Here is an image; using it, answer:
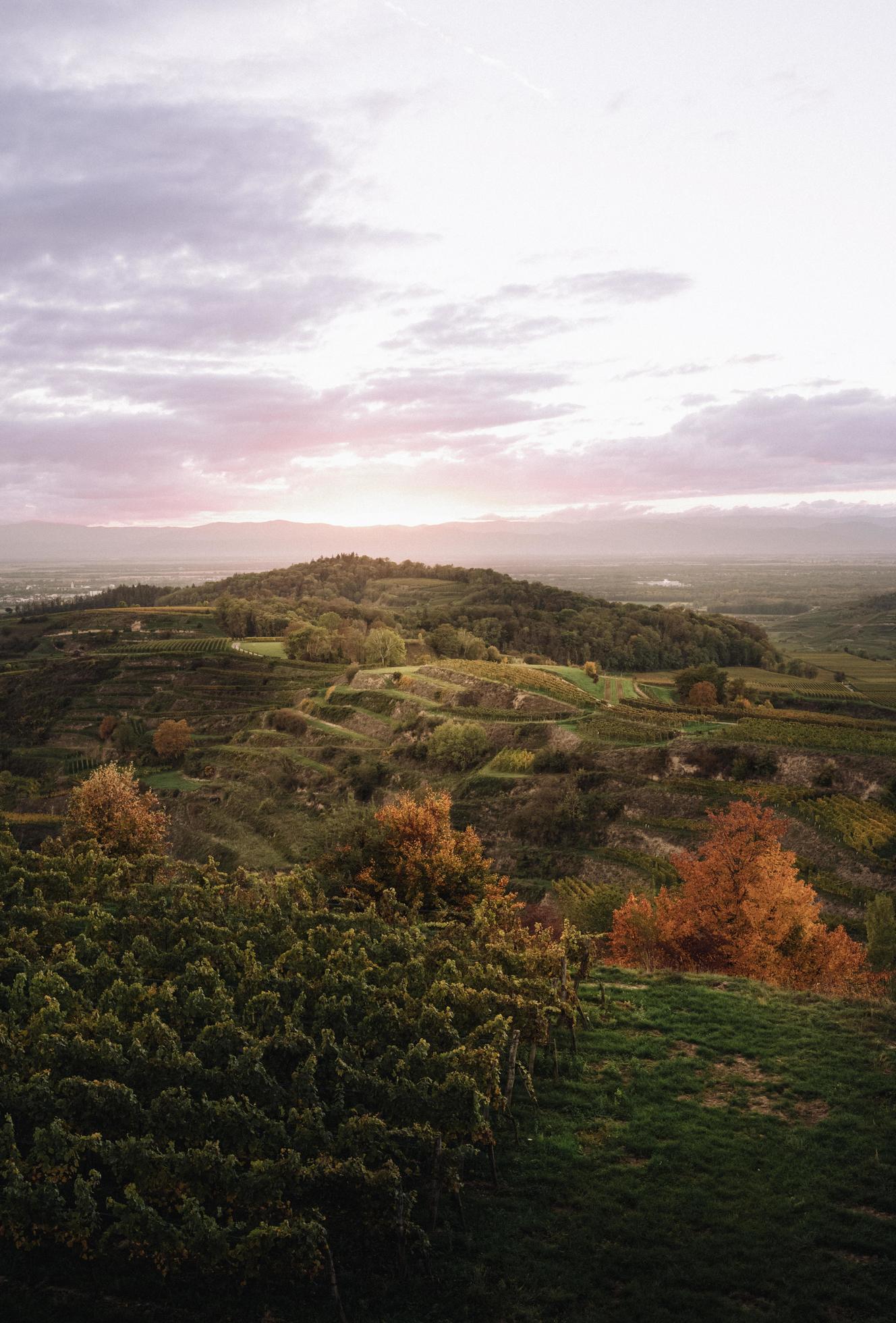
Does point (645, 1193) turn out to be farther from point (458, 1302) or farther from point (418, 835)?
point (418, 835)

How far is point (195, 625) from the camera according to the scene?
155 m

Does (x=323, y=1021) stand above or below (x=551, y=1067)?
above

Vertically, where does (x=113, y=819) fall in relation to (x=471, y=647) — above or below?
below

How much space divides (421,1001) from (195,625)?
490 ft

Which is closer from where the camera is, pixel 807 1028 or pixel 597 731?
pixel 807 1028

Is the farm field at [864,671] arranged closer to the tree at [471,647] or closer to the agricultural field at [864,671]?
the agricultural field at [864,671]

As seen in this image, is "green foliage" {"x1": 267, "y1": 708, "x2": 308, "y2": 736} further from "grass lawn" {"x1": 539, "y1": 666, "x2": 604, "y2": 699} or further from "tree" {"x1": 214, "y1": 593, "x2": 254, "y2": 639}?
"tree" {"x1": 214, "y1": 593, "x2": 254, "y2": 639}

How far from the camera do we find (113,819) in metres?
44.2

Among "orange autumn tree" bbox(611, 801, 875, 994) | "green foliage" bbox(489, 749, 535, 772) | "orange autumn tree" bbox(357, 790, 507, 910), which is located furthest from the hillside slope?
"green foliage" bbox(489, 749, 535, 772)

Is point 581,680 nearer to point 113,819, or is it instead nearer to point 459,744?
point 459,744

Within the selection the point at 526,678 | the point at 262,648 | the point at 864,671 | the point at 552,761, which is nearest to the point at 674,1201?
the point at 552,761

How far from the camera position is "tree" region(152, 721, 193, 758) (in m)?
92.1

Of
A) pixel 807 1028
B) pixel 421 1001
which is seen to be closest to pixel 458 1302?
pixel 421 1001

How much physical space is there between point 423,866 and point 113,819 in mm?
23433
